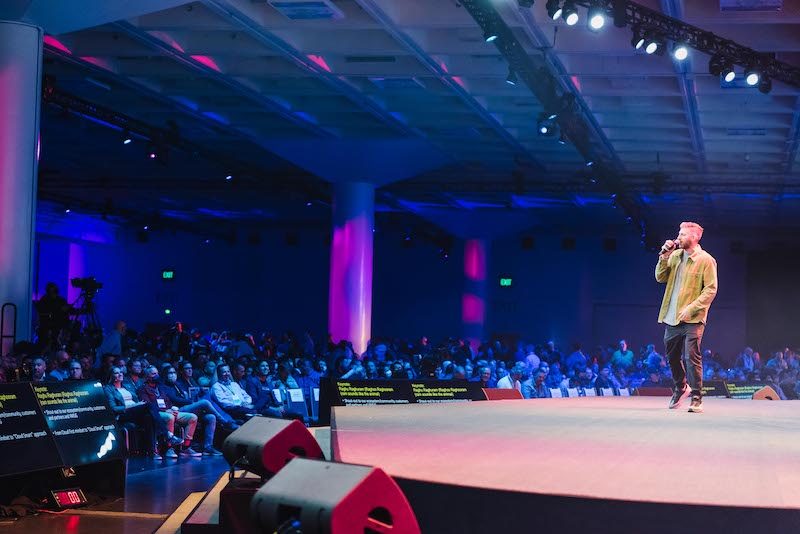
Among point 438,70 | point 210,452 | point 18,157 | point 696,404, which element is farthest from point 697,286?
point 438,70

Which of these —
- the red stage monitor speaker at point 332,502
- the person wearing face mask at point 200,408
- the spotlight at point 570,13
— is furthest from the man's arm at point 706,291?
the person wearing face mask at point 200,408

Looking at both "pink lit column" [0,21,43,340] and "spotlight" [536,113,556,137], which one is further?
"spotlight" [536,113,556,137]

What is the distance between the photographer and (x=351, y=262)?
24031 mm

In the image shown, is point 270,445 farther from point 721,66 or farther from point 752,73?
point 752,73

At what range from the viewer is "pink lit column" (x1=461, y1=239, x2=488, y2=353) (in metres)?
34.9

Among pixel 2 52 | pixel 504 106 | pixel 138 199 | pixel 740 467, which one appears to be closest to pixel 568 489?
pixel 740 467

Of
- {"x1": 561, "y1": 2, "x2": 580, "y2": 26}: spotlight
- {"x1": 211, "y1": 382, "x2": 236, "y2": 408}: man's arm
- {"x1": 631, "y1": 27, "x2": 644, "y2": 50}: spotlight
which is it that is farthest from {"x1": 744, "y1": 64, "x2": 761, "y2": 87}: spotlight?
{"x1": 211, "y1": 382, "x2": 236, "y2": 408}: man's arm

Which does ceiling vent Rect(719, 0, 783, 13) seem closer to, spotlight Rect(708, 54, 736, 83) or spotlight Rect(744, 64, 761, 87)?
spotlight Rect(708, 54, 736, 83)

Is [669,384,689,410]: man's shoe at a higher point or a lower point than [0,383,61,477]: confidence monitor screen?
higher

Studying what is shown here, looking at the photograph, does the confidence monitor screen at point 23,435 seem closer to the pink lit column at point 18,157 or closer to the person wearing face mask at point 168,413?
the pink lit column at point 18,157

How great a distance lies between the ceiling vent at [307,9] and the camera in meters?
13.7

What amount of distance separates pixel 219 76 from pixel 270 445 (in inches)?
536

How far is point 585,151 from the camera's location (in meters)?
19.5

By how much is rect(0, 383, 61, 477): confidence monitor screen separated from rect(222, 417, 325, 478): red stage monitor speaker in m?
4.59
